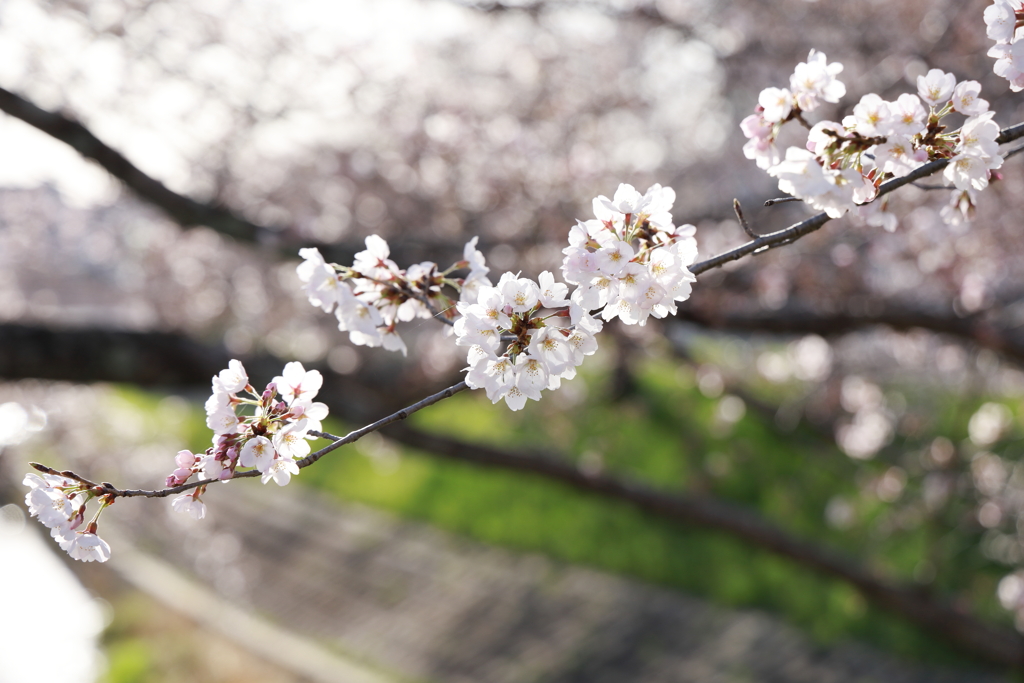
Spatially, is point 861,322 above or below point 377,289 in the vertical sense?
above

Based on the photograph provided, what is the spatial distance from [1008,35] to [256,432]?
1.43 metres

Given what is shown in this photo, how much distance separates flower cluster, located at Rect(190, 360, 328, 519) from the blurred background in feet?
6.64

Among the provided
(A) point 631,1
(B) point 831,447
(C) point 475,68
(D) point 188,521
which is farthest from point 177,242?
(B) point 831,447

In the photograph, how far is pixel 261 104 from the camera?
5652 millimetres

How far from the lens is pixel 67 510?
1.29 m

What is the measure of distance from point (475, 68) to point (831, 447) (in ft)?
15.6

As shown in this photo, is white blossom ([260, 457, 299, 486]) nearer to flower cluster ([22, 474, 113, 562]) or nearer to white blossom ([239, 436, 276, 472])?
white blossom ([239, 436, 276, 472])

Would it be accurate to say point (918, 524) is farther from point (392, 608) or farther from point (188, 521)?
point (188, 521)

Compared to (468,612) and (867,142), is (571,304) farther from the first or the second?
(468,612)

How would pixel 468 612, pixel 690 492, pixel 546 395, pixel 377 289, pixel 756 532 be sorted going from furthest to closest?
pixel 546 395 < pixel 690 492 < pixel 468 612 < pixel 756 532 < pixel 377 289

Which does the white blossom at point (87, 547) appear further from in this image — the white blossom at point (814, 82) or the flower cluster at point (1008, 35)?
the flower cluster at point (1008, 35)

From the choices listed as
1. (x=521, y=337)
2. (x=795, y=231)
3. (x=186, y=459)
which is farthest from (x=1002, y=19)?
(x=186, y=459)

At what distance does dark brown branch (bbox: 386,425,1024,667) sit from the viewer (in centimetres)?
393

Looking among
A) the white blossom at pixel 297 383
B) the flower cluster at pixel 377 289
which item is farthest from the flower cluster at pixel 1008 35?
the white blossom at pixel 297 383
